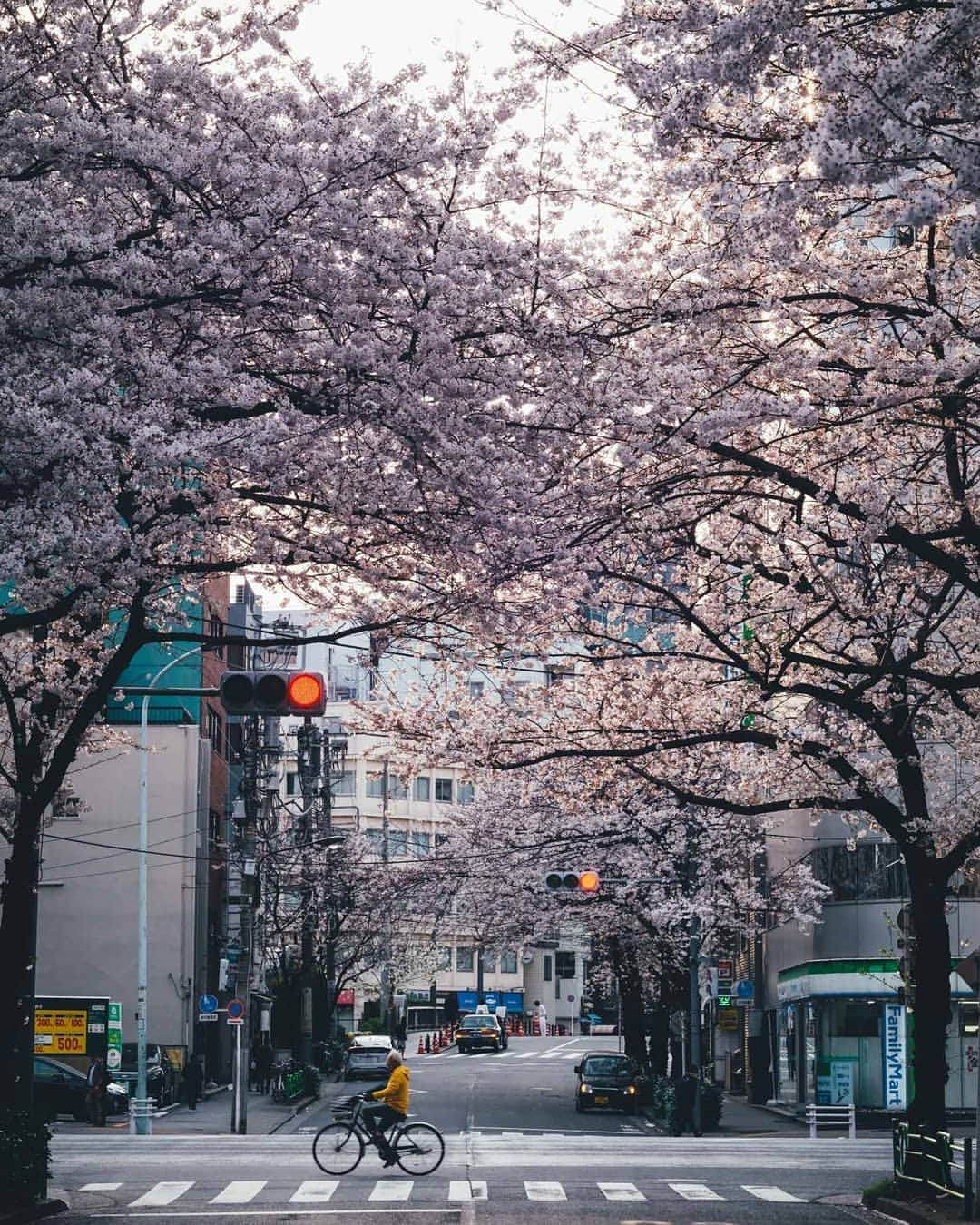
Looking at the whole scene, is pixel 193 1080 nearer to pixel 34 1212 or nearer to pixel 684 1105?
pixel 684 1105

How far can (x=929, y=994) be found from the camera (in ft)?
64.3

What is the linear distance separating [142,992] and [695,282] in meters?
28.7

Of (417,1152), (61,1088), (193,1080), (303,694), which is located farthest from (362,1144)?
(193,1080)

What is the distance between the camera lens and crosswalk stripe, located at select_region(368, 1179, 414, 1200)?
1941cm

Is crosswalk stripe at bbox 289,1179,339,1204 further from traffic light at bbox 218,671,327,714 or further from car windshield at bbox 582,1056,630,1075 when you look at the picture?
car windshield at bbox 582,1056,630,1075

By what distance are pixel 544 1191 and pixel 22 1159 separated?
629 cm

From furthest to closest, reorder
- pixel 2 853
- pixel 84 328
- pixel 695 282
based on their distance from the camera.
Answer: pixel 2 853 < pixel 695 282 < pixel 84 328

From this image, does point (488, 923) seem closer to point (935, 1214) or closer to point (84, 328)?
point (935, 1214)

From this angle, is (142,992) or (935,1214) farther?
(142,992)

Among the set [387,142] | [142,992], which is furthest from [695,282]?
[142,992]

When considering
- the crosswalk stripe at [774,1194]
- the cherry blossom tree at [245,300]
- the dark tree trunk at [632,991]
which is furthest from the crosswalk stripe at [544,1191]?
the dark tree trunk at [632,991]

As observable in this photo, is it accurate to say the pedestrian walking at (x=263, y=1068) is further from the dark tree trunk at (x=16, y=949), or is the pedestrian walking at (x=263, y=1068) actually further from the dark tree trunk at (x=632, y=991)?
the dark tree trunk at (x=16, y=949)

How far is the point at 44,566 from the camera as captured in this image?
45.5ft

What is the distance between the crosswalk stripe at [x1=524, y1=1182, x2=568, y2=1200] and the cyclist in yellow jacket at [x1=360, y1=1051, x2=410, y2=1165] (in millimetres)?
1969
